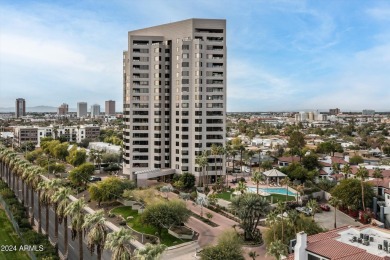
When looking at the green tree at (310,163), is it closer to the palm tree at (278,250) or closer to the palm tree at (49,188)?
the palm tree at (278,250)

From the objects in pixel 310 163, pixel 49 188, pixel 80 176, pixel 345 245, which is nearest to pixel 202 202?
pixel 49 188

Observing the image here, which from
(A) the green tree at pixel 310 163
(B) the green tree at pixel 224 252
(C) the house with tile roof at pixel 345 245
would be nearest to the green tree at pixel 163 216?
(B) the green tree at pixel 224 252

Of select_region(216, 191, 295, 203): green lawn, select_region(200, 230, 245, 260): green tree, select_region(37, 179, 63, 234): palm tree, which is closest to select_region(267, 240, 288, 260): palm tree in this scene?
select_region(200, 230, 245, 260): green tree

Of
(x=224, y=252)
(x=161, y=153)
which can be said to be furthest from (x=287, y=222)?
(x=161, y=153)

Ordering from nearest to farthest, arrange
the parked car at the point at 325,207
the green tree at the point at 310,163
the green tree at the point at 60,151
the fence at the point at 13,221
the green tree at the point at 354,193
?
Result: the fence at the point at 13,221 < the green tree at the point at 354,193 < the parked car at the point at 325,207 < the green tree at the point at 310,163 < the green tree at the point at 60,151

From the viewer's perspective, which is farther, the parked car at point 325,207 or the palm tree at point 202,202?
the parked car at point 325,207

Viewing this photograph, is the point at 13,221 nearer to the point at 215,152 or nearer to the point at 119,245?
the point at 119,245
